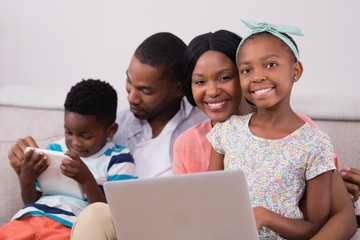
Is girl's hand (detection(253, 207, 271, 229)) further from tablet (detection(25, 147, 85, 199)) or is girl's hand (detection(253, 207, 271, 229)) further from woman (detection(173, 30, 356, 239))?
tablet (detection(25, 147, 85, 199))

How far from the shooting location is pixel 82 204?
1.89 meters

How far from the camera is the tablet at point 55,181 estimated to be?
1859 millimetres

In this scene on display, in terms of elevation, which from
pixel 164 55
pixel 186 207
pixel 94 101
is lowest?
pixel 186 207

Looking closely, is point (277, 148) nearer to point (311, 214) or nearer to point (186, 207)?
point (311, 214)

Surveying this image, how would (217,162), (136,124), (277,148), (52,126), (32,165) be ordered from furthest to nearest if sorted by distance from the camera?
1. (52,126)
2. (136,124)
3. (32,165)
4. (217,162)
5. (277,148)

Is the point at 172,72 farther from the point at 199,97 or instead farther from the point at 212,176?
the point at 212,176

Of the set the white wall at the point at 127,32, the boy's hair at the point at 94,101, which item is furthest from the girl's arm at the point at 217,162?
the white wall at the point at 127,32

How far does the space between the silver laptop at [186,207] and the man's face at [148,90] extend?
24.5 inches

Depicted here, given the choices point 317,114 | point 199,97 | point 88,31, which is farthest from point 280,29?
point 88,31

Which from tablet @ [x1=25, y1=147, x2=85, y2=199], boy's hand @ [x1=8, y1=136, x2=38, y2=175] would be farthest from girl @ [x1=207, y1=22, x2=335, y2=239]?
boy's hand @ [x1=8, y1=136, x2=38, y2=175]

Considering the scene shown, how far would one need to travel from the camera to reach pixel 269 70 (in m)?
1.61

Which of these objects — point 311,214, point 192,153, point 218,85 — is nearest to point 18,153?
point 192,153

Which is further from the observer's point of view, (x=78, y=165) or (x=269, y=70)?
(x=78, y=165)

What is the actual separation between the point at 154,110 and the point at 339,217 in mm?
673
